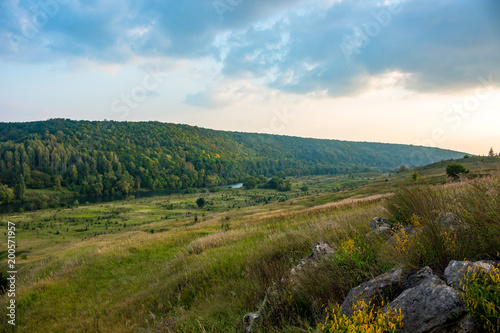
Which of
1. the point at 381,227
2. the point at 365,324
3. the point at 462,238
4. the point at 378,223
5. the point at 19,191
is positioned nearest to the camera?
the point at 365,324

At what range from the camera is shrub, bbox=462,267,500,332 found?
87.9 inches

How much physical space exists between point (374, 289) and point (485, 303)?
1.30m

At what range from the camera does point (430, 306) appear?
275 cm

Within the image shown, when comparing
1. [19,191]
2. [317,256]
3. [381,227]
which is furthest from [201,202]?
[19,191]

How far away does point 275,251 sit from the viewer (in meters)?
7.42

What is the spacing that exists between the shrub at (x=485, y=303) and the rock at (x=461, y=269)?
25 cm

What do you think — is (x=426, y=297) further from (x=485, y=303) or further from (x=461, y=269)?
(x=485, y=303)

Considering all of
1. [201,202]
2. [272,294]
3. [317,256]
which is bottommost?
[201,202]

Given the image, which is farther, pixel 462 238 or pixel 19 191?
pixel 19 191

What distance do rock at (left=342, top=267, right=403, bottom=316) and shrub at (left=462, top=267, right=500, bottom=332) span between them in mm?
959

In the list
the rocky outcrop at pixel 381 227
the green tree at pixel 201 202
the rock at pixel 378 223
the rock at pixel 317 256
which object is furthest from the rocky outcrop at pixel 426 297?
the green tree at pixel 201 202

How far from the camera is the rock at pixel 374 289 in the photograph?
132 inches

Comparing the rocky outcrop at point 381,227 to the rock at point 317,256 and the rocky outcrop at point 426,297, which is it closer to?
the rock at point 317,256

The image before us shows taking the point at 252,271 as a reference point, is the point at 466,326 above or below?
above
